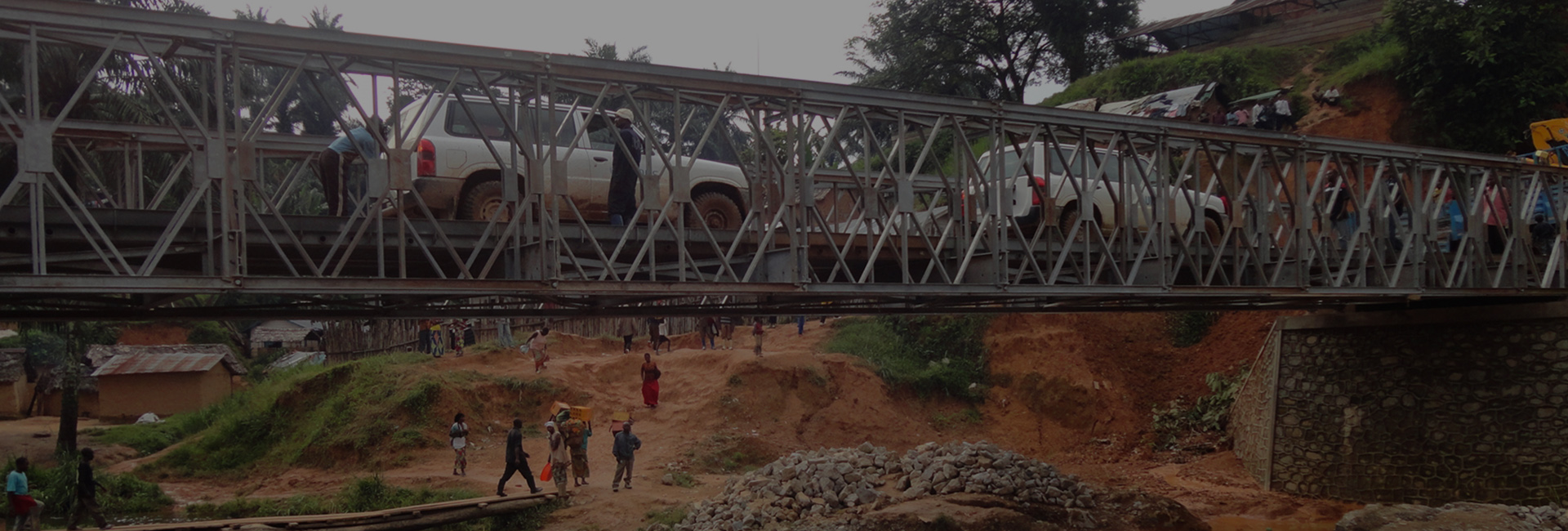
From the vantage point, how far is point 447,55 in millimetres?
8609

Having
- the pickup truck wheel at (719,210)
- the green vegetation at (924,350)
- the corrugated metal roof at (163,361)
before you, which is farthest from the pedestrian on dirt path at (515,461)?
the corrugated metal roof at (163,361)

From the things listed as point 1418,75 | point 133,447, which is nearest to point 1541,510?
point 1418,75

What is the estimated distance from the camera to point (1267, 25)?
1578 inches

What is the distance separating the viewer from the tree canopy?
42406 millimetres

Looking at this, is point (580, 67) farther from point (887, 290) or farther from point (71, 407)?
point (71, 407)

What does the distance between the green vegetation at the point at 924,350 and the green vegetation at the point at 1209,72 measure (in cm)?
1082

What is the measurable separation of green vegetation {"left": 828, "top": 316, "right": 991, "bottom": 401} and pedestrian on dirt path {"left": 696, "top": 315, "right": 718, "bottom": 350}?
306cm

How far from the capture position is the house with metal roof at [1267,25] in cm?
3634

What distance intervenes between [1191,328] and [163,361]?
2779 cm

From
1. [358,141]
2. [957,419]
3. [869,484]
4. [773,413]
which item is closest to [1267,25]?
[957,419]

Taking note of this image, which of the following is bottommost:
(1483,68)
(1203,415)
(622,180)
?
(1203,415)

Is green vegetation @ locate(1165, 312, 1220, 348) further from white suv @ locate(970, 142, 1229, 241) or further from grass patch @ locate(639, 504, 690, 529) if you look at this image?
grass patch @ locate(639, 504, 690, 529)

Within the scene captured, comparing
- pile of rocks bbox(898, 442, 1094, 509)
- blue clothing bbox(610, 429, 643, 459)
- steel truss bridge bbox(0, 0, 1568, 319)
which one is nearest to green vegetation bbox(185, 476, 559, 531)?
blue clothing bbox(610, 429, 643, 459)

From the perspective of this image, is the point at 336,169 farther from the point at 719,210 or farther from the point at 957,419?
the point at 957,419
